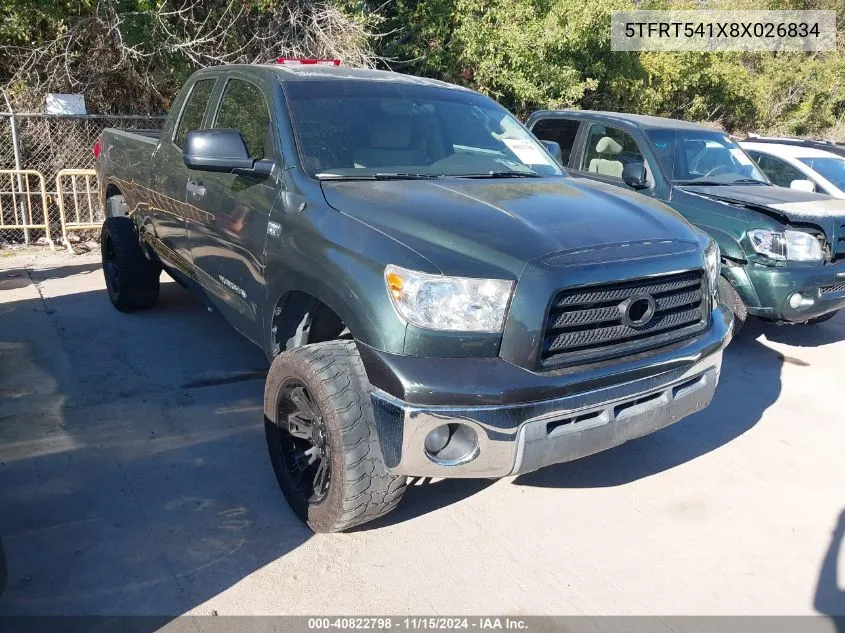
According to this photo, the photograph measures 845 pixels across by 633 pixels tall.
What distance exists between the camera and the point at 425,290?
9.15ft

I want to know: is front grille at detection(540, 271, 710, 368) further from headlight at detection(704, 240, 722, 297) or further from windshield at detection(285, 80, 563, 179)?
windshield at detection(285, 80, 563, 179)

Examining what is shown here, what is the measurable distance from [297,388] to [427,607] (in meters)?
1.11

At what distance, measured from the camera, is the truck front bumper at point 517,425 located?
2.73 m

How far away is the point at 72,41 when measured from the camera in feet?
32.3

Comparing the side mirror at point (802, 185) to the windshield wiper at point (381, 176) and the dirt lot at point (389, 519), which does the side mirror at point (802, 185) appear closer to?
the dirt lot at point (389, 519)

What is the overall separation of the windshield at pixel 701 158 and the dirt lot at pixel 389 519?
2298 millimetres

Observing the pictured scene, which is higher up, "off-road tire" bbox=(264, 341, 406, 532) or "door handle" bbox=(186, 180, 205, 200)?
"door handle" bbox=(186, 180, 205, 200)

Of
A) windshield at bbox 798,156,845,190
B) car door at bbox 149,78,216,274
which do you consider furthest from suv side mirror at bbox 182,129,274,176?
windshield at bbox 798,156,845,190

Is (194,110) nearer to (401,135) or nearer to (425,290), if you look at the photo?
(401,135)

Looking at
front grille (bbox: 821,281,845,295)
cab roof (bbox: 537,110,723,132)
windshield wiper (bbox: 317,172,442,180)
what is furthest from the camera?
cab roof (bbox: 537,110,723,132)

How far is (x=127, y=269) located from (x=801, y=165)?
7619 millimetres

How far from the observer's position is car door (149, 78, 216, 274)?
473 cm

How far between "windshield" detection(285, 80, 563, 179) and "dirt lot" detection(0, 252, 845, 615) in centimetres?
167

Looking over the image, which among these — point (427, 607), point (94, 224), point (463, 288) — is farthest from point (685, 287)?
point (94, 224)
